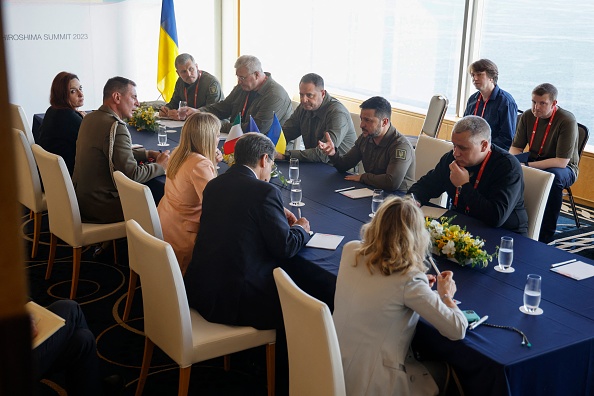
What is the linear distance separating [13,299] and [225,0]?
1074cm

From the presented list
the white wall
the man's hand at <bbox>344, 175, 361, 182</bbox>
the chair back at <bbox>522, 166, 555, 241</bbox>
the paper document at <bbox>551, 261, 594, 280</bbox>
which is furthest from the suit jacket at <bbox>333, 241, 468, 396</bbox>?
the white wall

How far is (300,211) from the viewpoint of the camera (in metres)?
3.95

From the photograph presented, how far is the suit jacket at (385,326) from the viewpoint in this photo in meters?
2.37

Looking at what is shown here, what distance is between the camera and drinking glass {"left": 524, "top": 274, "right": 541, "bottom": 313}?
255 cm

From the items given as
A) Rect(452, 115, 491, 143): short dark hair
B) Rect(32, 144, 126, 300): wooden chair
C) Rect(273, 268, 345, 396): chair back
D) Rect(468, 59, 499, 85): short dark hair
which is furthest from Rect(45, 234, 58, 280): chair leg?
Rect(468, 59, 499, 85): short dark hair

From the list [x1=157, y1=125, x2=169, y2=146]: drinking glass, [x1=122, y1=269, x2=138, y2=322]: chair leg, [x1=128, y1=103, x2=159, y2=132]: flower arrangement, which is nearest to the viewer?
[x1=122, y1=269, x2=138, y2=322]: chair leg

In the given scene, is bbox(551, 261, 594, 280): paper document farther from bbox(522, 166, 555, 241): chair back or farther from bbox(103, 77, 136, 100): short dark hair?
bbox(103, 77, 136, 100): short dark hair

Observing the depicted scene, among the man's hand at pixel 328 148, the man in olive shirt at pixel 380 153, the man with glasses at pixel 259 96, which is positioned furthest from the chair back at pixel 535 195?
the man with glasses at pixel 259 96

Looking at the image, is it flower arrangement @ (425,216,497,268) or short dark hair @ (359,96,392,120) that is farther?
short dark hair @ (359,96,392,120)

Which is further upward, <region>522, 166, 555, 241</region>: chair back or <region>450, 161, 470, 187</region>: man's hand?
<region>450, 161, 470, 187</region>: man's hand

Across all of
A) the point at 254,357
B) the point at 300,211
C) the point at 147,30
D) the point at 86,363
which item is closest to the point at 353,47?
the point at 147,30

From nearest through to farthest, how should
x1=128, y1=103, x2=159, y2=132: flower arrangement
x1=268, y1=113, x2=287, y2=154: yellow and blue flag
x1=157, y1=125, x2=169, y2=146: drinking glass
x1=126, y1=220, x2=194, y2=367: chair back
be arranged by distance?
1. x1=126, y1=220, x2=194, y2=367: chair back
2. x1=268, y1=113, x2=287, y2=154: yellow and blue flag
3. x1=157, y1=125, x2=169, y2=146: drinking glass
4. x1=128, y1=103, x2=159, y2=132: flower arrangement

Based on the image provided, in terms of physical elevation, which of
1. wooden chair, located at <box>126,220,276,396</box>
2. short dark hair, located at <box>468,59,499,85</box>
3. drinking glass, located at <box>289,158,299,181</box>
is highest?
short dark hair, located at <box>468,59,499,85</box>

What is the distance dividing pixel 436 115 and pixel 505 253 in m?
3.76
